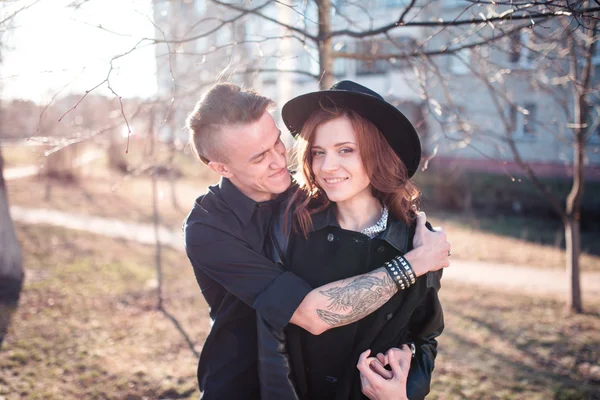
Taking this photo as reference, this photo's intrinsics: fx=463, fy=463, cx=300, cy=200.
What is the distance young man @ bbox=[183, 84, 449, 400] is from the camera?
6.81 feet

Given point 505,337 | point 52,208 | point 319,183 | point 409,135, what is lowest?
point 505,337

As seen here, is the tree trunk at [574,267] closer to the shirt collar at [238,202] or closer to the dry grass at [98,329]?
the dry grass at [98,329]

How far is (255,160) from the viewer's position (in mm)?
2387

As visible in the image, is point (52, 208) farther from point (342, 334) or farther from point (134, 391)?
point (342, 334)

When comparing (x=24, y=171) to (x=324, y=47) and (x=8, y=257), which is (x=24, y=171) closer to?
(x=8, y=257)

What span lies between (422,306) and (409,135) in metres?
0.85

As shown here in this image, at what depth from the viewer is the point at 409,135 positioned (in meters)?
2.28

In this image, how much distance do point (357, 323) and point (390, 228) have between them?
0.49m

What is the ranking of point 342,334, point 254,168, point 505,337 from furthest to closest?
point 505,337
point 254,168
point 342,334

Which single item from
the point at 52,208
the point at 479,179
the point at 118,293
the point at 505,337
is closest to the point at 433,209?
the point at 479,179

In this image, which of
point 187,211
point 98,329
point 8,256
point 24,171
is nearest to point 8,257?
point 8,256

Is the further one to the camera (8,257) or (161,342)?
(8,257)

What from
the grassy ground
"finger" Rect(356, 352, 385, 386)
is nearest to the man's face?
"finger" Rect(356, 352, 385, 386)

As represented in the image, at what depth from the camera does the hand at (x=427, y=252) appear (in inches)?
Result: 84.0
